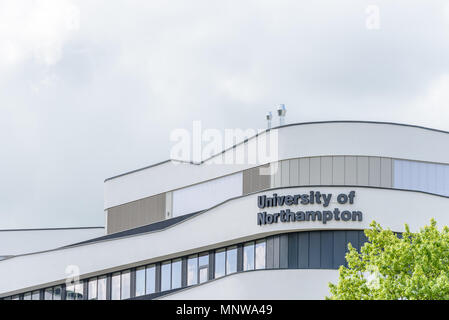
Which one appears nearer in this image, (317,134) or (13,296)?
(317,134)

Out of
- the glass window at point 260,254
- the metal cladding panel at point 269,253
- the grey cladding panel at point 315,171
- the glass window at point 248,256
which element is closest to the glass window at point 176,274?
the glass window at point 248,256

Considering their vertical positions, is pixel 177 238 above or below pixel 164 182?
below

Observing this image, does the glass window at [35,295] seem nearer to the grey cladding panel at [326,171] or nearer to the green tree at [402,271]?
the grey cladding panel at [326,171]

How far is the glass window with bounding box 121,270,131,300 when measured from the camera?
5175 centimetres

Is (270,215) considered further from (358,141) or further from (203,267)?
(203,267)

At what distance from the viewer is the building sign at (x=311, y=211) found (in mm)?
42531

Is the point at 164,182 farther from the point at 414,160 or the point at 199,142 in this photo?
the point at 414,160

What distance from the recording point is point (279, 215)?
4334 centimetres

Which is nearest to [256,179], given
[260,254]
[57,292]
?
[260,254]

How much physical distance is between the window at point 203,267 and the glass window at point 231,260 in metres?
1.51
